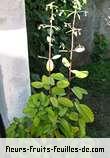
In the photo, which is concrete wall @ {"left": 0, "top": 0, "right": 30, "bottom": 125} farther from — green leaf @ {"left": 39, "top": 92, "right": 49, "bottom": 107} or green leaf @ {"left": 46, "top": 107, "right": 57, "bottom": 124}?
green leaf @ {"left": 46, "top": 107, "right": 57, "bottom": 124}

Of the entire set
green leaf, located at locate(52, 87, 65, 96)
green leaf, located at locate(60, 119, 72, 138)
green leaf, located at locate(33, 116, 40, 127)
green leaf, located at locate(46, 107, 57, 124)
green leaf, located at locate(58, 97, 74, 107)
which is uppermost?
green leaf, located at locate(52, 87, 65, 96)

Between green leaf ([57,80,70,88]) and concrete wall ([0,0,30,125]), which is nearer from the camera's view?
green leaf ([57,80,70,88])

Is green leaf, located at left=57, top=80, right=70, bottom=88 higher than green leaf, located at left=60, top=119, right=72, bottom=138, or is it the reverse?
green leaf, located at left=57, top=80, right=70, bottom=88

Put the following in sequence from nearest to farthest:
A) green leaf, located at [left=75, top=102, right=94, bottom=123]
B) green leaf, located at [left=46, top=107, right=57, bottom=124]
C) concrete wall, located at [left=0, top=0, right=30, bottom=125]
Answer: green leaf, located at [left=46, top=107, right=57, bottom=124]
green leaf, located at [left=75, top=102, right=94, bottom=123]
concrete wall, located at [left=0, top=0, right=30, bottom=125]

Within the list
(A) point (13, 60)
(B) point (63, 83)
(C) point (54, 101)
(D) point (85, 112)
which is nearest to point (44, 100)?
(C) point (54, 101)

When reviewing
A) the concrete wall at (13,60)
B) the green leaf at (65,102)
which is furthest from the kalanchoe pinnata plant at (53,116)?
the concrete wall at (13,60)

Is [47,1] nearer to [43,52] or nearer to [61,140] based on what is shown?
[43,52]

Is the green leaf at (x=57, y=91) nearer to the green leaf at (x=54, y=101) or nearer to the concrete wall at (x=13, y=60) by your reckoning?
the green leaf at (x=54, y=101)

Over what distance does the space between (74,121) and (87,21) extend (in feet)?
15.3

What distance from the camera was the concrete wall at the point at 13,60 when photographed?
10.7ft

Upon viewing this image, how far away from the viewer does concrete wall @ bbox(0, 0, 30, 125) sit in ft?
10.7

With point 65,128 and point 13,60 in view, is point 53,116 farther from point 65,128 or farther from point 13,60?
point 13,60

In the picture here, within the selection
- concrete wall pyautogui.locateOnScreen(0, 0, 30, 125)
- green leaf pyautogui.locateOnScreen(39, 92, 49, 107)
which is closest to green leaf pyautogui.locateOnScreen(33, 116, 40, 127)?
green leaf pyautogui.locateOnScreen(39, 92, 49, 107)

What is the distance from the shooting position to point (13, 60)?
3.37 meters
